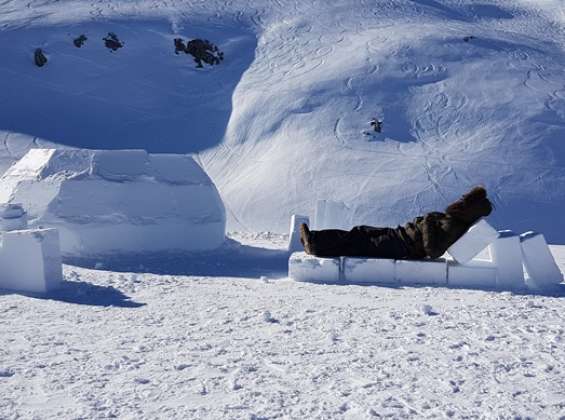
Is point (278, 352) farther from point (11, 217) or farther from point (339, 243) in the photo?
point (11, 217)

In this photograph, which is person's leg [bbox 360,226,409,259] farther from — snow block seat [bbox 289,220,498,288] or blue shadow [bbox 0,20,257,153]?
blue shadow [bbox 0,20,257,153]

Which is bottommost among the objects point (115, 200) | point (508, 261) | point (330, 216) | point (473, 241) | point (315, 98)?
point (508, 261)

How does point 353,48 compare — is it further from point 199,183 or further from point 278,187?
point 199,183

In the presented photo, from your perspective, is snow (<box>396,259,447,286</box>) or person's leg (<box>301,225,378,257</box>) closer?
snow (<box>396,259,447,286</box>)

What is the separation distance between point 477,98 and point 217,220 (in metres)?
11.9

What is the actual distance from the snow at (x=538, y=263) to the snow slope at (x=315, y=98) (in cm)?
807

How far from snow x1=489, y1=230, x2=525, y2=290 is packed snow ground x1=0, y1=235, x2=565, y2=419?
0.44 m

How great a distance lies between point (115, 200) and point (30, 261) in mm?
2290

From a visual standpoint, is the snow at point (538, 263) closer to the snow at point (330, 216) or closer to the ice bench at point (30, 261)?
the snow at point (330, 216)

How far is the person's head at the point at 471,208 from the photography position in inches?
297

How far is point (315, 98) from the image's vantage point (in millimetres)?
20234

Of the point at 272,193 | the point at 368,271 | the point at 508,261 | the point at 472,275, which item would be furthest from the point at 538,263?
the point at 272,193

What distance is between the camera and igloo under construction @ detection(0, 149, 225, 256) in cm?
904

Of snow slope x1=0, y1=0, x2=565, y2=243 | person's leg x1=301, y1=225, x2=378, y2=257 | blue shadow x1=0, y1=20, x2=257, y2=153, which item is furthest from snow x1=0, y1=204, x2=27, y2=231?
blue shadow x1=0, y1=20, x2=257, y2=153
